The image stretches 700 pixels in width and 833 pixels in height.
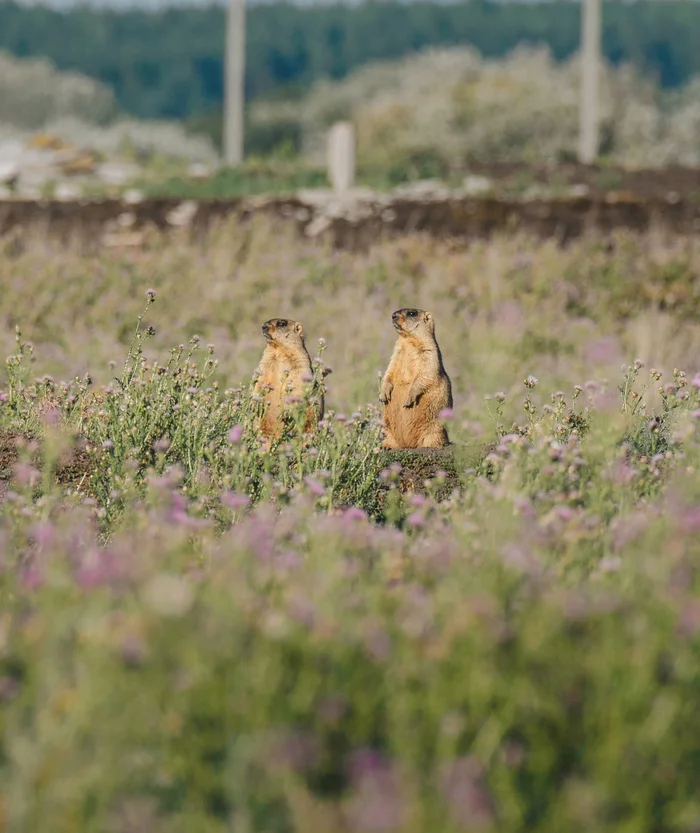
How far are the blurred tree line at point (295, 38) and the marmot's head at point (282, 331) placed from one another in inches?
3343

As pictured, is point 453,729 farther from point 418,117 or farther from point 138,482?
point 418,117

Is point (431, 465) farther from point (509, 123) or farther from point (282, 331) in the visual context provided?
point (509, 123)

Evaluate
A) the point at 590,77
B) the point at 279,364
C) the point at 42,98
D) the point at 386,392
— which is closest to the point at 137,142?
the point at 590,77

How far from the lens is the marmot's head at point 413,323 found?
5906 mm

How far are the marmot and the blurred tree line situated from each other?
84.9 metres

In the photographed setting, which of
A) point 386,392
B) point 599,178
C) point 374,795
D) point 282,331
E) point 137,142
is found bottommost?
point 374,795

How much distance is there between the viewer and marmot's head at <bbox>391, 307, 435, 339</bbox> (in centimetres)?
591

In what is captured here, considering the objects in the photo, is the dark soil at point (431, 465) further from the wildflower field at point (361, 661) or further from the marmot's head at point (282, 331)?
the marmot's head at point (282, 331)

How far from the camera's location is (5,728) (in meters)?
2.53

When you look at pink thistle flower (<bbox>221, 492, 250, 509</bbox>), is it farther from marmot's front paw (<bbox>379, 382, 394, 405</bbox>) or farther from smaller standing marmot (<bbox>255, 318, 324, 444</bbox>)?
marmot's front paw (<bbox>379, 382, 394, 405</bbox>)

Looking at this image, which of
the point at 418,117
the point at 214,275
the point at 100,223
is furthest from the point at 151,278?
the point at 418,117

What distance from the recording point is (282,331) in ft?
19.3

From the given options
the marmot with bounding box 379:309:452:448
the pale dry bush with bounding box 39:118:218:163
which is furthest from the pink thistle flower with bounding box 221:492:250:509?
the pale dry bush with bounding box 39:118:218:163

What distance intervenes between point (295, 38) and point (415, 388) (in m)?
104
